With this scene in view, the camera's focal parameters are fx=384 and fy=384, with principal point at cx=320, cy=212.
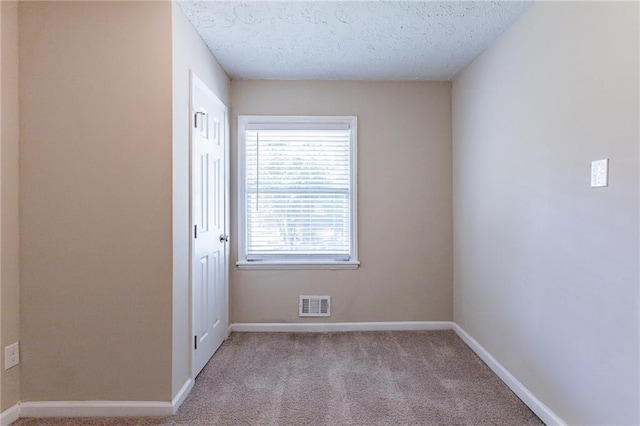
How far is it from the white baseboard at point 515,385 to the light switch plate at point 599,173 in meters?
1.24

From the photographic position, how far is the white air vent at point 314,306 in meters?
3.67

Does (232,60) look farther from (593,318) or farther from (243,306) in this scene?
(593,318)

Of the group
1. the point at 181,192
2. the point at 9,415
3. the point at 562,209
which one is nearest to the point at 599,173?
the point at 562,209

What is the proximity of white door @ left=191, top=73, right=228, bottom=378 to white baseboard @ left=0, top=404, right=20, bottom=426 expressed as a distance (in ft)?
3.13

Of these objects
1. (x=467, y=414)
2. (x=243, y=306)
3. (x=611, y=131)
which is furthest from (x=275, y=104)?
(x=467, y=414)

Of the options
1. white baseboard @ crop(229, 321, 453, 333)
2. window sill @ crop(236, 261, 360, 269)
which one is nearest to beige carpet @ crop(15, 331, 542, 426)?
white baseboard @ crop(229, 321, 453, 333)

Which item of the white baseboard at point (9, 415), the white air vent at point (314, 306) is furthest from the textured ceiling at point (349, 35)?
the white baseboard at point (9, 415)

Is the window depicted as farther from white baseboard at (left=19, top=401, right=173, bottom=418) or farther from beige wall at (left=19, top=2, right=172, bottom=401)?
white baseboard at (left=19, top=401, right=173, bottom=418)

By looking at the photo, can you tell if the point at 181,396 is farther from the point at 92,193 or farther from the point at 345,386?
the point at 92,193

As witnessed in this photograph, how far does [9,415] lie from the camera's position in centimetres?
212

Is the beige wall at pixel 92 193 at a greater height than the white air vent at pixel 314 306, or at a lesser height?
greater

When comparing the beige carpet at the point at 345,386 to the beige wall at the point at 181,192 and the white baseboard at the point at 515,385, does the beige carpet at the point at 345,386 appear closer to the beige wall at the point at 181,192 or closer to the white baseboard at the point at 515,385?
the white baseboard at the point at 515,385

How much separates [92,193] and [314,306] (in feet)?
7.17

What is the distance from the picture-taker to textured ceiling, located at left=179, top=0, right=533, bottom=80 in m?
2.35
